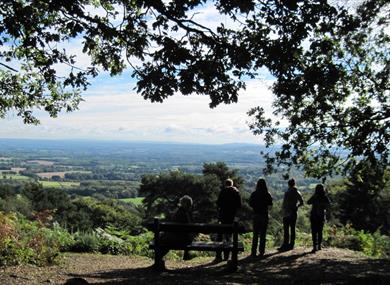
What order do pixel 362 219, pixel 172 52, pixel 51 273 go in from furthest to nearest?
1. pixel 362 219
2. pixel 51 273
3. pixel 172 52

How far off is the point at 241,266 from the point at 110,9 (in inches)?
262

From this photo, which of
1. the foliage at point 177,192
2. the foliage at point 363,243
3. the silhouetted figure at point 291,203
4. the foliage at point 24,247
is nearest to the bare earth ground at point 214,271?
the foliage at point 24,247

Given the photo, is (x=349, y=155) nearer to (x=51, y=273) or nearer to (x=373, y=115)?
(x=373, y=115)

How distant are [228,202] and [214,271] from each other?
1982mm

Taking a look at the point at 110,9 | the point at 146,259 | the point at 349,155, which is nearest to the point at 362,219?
the point at 349,155

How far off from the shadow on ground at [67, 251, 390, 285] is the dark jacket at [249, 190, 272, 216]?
1.24m

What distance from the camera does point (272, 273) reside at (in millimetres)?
10250

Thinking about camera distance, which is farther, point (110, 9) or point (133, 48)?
point (110, 9)

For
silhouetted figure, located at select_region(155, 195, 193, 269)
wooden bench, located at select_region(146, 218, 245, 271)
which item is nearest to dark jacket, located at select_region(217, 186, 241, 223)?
silhouetted figure, located at select_region(155, 195, 193, 269)

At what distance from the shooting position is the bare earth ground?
880 cm

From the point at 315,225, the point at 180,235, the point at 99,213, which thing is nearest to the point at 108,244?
the point at 180,235

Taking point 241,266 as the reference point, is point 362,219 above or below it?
below

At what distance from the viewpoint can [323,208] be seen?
1284 cm

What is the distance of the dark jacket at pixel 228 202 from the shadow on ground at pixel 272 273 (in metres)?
1.16
